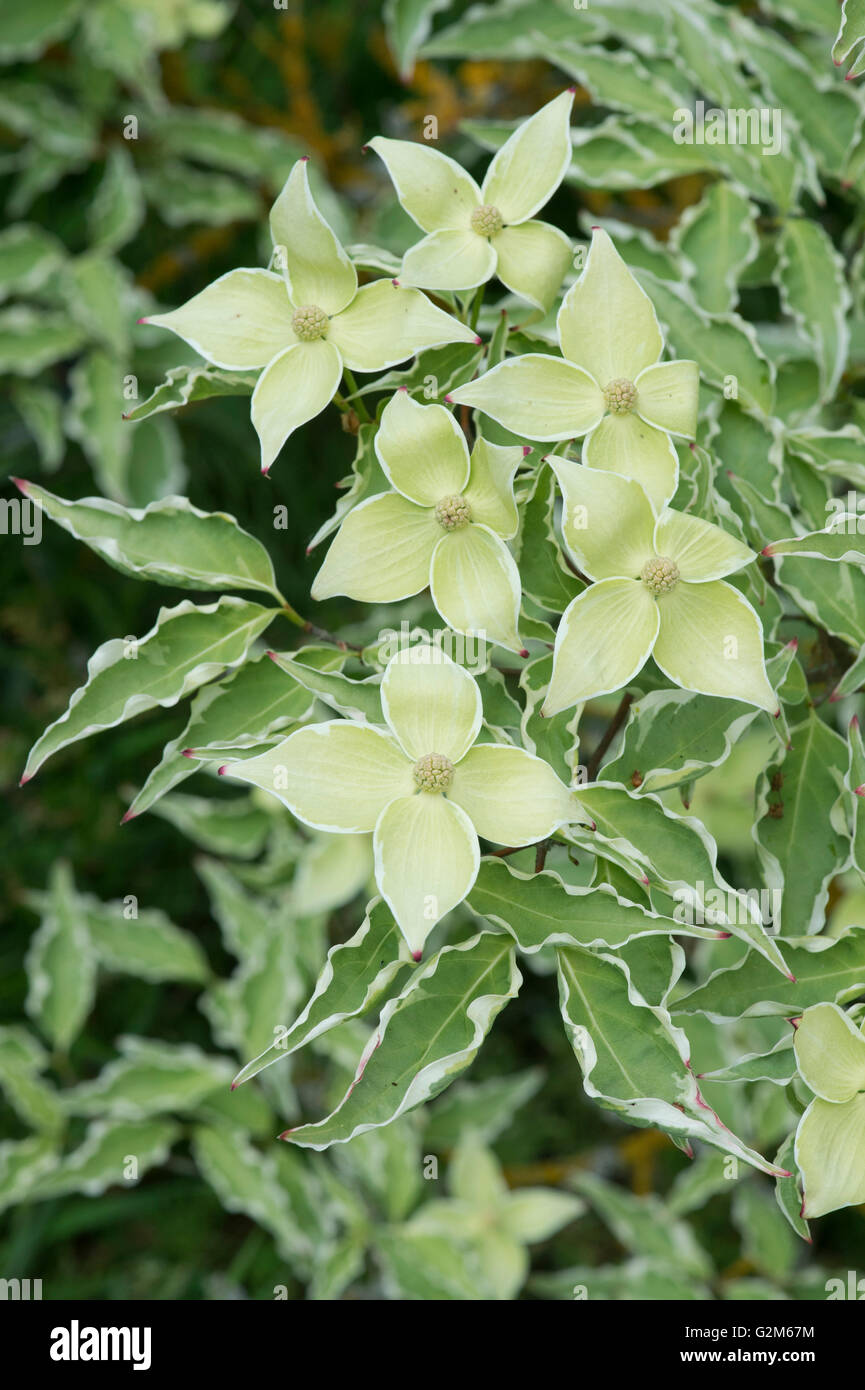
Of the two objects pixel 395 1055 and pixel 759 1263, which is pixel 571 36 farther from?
pixel 759 1263

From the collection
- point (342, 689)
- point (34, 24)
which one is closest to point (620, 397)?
point (342, 689)

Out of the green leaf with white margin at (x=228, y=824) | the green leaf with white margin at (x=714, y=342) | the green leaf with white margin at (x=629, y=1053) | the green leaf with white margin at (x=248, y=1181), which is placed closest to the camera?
the green leaf with white margin at (x=629, y=1053)

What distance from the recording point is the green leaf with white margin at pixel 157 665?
74 cm

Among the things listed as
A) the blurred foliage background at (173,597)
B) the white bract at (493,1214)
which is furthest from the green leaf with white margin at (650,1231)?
the white bract at (493,1214)

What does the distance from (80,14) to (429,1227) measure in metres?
1.57

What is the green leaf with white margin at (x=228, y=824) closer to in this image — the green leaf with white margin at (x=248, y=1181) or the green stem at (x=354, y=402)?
the green leaf with white margin at (x=248, y=1181)

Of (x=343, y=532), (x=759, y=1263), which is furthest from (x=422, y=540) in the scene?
(x=759, y=1263)

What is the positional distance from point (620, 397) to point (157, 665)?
1.04 feet

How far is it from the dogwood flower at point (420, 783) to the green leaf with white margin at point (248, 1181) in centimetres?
86

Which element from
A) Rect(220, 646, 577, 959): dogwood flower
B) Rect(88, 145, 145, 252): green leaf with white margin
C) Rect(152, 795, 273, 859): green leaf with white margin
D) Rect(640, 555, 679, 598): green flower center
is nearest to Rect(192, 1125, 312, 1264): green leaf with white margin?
Rect(152, 795, 273, 859): green leaf with white margin

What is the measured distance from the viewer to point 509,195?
0.76m

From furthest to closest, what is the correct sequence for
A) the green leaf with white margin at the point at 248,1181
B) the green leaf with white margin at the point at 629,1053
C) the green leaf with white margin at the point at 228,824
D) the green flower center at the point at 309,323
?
1. the green leaf with white margin at the point at 228,824
2. the green leaf with white margin at the point at 248,1181
3. the green flower center at the point at 309,323
4. the green leaf with white margin at the point at 629,1053

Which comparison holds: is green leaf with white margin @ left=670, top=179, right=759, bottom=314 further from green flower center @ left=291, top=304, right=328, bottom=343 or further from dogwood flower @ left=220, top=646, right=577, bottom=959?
dogwood flower @ left=220, top=646, right=577, bottom=959
